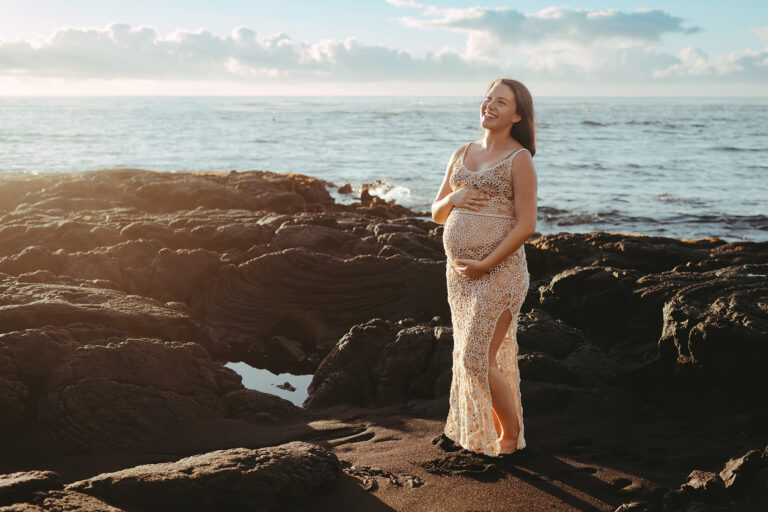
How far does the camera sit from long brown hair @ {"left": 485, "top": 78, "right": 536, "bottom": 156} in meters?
4.46

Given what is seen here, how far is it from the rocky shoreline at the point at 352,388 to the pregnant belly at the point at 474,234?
1410 mm

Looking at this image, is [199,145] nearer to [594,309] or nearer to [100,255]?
[100,255]

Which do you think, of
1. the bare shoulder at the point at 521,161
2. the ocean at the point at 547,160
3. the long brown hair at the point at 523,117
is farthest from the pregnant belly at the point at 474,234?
the ocean at the point at 547,160

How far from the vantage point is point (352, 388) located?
624 cm

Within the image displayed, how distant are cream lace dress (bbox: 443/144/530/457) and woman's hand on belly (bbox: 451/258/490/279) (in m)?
0.04

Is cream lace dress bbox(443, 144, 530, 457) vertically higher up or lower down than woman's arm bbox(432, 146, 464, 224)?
lower down

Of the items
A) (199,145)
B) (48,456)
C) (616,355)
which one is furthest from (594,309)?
(199,145)

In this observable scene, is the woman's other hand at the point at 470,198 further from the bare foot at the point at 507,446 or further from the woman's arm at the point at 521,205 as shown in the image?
the bare foot at the point at 507,446

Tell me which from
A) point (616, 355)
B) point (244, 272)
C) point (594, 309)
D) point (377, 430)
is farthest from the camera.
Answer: point (244, 272)

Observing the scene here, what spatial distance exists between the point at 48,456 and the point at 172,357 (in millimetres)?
1261

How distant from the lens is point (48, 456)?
487 cm

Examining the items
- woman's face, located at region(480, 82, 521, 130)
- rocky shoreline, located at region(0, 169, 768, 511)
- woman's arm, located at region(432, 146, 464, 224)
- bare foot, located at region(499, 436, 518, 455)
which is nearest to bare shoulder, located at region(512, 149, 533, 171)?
woman's face, located at region(480, 82, 521, 130)

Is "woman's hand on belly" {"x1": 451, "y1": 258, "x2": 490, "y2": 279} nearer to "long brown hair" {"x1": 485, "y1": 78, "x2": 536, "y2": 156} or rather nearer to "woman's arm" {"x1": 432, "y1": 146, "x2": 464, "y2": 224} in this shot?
"woman's arm" {"x1": 432, "y1": 146, "x2": 464, "y2": 224}

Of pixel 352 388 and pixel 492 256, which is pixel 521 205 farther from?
pixel 352 388
